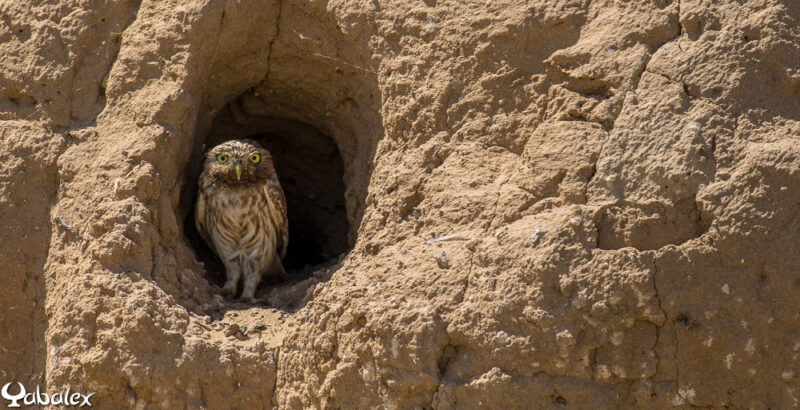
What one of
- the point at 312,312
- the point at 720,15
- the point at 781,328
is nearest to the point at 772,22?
the point at 720,15

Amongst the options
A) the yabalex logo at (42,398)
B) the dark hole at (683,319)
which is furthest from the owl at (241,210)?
the dark hole at (683,319)

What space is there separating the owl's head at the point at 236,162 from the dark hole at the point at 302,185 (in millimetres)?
565

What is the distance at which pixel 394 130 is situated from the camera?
4.95m

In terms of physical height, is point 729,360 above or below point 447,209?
below

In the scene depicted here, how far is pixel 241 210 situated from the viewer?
5.94 m

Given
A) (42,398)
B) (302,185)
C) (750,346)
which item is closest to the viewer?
(750,346)

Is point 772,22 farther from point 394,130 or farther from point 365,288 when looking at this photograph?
point 365,288

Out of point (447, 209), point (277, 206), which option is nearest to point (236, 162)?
point (277, 206)

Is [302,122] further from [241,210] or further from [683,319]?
[683,319]

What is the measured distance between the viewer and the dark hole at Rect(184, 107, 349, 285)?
6.44m

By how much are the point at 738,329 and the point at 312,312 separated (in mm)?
1963

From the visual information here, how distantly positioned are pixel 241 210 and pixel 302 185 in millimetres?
1177

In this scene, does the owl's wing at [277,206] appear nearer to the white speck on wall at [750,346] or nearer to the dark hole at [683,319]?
the dark hole at [683,319]

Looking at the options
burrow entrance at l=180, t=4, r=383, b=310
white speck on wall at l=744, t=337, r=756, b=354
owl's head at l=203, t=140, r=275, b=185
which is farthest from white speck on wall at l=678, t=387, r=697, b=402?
owl's head at l=203, t=140, r=275, b=185
